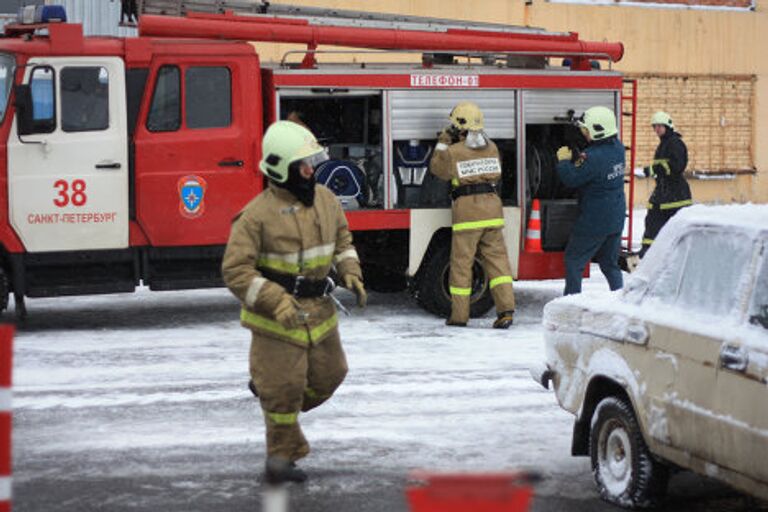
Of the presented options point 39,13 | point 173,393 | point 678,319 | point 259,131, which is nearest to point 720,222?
point 678,319

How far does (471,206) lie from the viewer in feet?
38.2

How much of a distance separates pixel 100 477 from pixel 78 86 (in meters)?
5.07

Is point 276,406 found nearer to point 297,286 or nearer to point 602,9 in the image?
point 297,286

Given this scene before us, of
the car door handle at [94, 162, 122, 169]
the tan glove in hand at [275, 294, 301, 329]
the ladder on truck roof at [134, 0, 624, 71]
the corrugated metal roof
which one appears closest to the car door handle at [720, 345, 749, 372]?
the tan glove in hand at [275, 294, 301, 329]

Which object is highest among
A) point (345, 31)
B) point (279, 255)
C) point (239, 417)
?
point (345, 31)

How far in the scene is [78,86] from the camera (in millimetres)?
11211

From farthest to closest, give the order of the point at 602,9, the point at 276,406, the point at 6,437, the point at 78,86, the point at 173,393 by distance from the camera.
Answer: the point at 602,9 < the point at 78,86 < the point at 173,393 < the point at 276,406 < the point at 6,437

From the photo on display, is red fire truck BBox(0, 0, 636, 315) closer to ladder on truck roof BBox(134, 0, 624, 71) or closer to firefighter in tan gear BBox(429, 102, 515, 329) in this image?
ladder on truck roof BBox(134, 0, 624, 71)

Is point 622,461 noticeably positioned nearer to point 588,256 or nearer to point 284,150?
point 284,150

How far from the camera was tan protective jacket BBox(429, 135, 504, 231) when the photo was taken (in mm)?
11586

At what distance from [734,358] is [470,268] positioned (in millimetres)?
6330

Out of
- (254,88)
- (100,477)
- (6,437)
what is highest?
(254,88)

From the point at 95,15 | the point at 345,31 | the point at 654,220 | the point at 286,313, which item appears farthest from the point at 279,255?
the point at 95,15

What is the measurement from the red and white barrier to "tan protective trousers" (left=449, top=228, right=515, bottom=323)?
731cm
